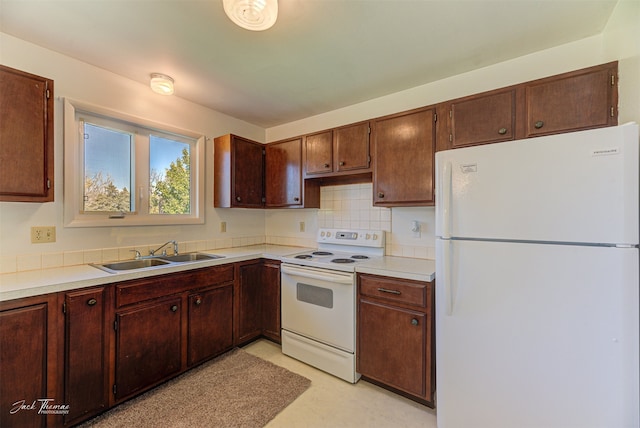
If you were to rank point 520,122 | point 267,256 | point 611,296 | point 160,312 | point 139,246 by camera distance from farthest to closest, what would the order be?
point 267,256 → point 139,246 → point 160,312 → point 520,122 → point 611,296

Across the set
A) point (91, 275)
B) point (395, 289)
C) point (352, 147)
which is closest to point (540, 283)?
point (395, 289)

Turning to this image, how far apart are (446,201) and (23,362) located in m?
2.39

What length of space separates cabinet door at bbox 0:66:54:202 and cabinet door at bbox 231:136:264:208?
1370 millimetres

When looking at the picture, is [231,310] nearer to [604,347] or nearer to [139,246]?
[139,246]

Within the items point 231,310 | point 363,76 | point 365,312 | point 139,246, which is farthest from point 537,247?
point 139,246

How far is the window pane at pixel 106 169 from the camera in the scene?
2.06 meters

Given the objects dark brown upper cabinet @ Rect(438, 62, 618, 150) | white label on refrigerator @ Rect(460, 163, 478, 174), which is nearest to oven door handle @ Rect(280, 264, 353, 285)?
white label on refrigerator @ Rect(460, 163, 478, 174)

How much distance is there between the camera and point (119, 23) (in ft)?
5.15

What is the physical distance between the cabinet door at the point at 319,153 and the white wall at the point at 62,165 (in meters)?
1.07

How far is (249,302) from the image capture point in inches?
100

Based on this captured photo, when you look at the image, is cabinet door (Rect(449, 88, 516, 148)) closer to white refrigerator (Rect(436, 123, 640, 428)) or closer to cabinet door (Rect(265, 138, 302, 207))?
white refrigerator (Rect(436, 123, 640, 428))

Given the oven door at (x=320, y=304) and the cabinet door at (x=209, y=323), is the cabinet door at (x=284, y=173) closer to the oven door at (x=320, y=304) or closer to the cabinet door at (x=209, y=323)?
the oven door at (x=320, y=304)

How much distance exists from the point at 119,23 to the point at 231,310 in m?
2.21

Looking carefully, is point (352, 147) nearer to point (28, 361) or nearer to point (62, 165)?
point (62, 165)
